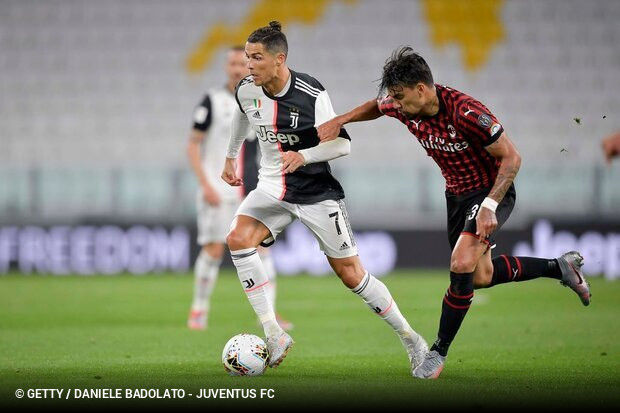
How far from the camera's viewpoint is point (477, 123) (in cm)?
618

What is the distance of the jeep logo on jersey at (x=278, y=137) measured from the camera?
22.4ft

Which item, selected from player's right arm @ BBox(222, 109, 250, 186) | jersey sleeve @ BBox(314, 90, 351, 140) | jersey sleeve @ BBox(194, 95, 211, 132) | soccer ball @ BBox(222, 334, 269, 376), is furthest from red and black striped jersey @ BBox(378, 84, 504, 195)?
jersey sleeve @ BBox(194, 95, 211, 132)

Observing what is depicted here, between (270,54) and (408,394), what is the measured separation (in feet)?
7.55

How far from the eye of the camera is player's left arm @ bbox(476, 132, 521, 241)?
19.9 ft

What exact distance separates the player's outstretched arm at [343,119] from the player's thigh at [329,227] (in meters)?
0.47

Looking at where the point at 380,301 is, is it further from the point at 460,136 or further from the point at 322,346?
the point at 322,346

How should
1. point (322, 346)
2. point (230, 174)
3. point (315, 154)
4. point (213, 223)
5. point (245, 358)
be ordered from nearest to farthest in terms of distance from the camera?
point (245, 358), point (315, 154), point (230, 174), point (322, 346), point (213, 223)

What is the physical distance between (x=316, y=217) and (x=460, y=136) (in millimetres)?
1101

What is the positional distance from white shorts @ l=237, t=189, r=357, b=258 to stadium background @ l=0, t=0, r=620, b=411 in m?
2.21

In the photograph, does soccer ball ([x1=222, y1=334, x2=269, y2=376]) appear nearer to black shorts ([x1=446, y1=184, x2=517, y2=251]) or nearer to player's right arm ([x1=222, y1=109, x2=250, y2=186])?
player's right arm ([x1=222, y1=109, x2=250, y2=186])

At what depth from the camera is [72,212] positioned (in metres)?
17.7

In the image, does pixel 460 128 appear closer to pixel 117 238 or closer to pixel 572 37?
pixel 117 238

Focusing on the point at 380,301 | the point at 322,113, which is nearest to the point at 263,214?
the point at 322,113

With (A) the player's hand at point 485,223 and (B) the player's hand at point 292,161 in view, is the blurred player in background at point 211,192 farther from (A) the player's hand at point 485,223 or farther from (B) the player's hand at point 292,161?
(A) the player's hand at point 485,223
